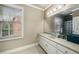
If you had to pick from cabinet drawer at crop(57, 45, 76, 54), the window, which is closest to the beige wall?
the window

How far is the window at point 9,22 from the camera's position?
151 cm

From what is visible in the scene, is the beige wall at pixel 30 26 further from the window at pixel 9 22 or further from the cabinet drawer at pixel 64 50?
the cabinet drawer at pixel 64 50

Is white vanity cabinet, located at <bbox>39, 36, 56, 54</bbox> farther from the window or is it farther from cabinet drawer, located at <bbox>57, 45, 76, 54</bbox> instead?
the window

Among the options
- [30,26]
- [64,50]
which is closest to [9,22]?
[30,26]

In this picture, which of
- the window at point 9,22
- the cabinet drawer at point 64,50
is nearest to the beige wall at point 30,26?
the window at point 9,22

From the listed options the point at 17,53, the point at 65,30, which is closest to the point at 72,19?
the point at 65,30

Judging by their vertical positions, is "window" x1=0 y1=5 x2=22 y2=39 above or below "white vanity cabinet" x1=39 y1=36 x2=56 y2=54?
above

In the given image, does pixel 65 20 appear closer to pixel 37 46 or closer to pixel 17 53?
pixel 37 46

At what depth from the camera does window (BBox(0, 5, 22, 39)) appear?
59.6 inches

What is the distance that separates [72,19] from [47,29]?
63 centimetres

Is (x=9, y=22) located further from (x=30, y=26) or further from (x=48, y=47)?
(x=48, y=47)

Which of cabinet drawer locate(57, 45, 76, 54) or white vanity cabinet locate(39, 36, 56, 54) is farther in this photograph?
white vanity cabinet locate(39, 36, 56, 54)

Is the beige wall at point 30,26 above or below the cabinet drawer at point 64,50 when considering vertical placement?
above
